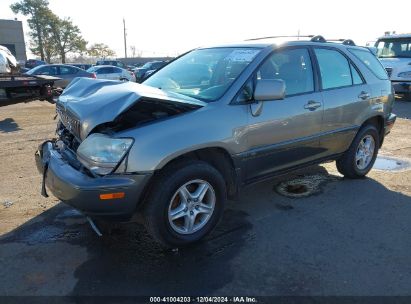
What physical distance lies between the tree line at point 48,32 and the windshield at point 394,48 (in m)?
48.0

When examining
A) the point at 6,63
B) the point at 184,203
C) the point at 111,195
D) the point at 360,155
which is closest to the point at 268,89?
the point at 184,203

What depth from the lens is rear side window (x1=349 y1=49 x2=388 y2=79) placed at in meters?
5.16

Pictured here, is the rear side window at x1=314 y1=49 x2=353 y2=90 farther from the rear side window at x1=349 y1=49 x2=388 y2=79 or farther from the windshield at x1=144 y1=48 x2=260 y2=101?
the windshield at x1=144 y1=48 x2=260 y2=101

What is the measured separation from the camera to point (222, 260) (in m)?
3.26

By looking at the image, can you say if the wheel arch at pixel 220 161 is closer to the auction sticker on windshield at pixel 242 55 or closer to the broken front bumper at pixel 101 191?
the broken front bumper at pixel 101 191

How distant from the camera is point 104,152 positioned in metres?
3.00

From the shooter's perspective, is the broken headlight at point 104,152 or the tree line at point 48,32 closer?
the broken headlight at point 104,152

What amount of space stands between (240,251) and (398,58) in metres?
14.0

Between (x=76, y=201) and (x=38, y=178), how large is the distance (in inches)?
102

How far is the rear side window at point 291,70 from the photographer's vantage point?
3.95m


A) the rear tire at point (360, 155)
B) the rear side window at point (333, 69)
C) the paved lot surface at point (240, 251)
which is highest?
the rear side window at point (333, 69)

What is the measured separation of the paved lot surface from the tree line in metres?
54.3

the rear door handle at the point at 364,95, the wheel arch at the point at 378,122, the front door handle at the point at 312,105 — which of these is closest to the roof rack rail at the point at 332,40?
the rear door handle at the point at 364,95

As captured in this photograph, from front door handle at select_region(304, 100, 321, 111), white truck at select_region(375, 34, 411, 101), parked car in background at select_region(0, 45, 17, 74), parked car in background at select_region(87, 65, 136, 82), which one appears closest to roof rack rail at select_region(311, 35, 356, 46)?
front door handle at select_region(304, 100, 321, 111)
